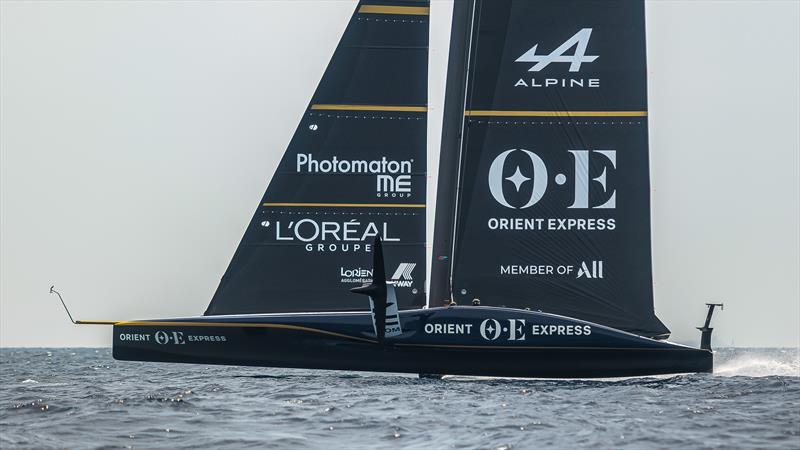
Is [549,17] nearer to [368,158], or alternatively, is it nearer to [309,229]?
[368,158]

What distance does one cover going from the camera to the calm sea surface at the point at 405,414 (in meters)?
15.5

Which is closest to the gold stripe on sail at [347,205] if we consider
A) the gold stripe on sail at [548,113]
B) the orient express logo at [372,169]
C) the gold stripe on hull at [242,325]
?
the orient express logo at [372,169]

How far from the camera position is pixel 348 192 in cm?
2573

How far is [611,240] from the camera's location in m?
25.5

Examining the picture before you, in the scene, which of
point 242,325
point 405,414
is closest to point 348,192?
point 242,325

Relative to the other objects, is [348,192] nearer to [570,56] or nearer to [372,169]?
[372,169]

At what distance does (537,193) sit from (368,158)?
3464 millimetres

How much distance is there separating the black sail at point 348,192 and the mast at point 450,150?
40cm

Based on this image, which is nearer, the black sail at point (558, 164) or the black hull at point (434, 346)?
the black hull at point (434, 346)

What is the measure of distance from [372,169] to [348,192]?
669 mm

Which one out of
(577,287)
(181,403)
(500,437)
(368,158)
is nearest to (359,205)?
(368,158)

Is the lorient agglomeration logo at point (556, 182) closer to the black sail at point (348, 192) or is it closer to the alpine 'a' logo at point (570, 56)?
the alpine 'a' logo at point (570, 56)

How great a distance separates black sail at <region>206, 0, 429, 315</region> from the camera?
1000 inches

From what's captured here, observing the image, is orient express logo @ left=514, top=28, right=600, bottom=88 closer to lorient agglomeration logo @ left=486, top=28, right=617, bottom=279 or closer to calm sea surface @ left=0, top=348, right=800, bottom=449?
lorient agglomeration logo @ left=486, top=28, right=617, bottom=279
